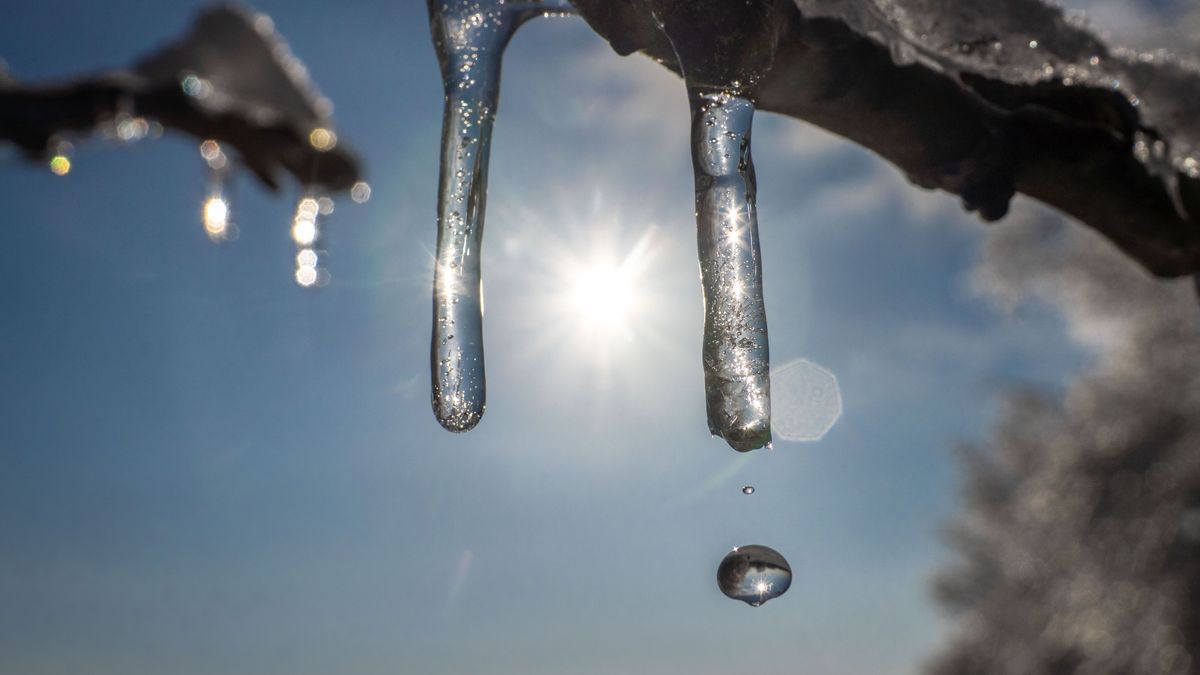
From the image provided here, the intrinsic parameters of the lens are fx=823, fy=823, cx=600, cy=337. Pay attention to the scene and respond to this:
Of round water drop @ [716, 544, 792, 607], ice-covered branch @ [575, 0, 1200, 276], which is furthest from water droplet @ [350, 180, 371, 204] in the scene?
round water drop @ [716, 544, 792, 607]

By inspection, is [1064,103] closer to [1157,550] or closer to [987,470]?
[1157,550]

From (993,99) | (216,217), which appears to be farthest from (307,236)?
(993,99)

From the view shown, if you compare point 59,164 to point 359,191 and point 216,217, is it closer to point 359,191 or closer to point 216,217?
point 359,191

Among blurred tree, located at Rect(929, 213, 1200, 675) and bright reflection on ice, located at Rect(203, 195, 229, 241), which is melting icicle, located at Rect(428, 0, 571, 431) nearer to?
bright reflection on ice, located at Rect(203, 195, 229, 241)

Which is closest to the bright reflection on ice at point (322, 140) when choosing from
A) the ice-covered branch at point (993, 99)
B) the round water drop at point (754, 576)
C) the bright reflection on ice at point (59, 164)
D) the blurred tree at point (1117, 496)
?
the bright reflection on ice at point (59, 164)

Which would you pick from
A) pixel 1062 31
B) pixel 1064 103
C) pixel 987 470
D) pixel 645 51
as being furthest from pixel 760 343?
pixel 987 470

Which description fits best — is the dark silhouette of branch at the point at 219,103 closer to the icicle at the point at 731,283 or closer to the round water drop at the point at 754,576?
the icicle at the point at 731,283

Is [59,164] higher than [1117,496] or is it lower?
lower
